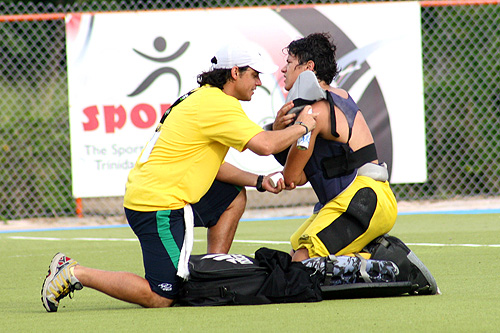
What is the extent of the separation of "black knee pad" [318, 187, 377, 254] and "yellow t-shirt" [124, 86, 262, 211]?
0.79 metres

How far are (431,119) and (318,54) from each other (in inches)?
248

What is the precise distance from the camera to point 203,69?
10.4 metres

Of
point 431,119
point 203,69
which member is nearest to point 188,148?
point 203,69

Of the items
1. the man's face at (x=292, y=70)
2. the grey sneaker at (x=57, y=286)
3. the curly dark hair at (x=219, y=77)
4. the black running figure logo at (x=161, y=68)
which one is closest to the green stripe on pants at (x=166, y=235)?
the grey sneaker at (x=57, y=286)

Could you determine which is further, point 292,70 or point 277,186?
point 292,70

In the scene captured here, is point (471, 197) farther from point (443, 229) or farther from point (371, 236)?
point (371, 236)

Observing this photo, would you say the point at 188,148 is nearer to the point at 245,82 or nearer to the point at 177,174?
the point at 177,174

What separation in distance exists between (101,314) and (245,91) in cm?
155

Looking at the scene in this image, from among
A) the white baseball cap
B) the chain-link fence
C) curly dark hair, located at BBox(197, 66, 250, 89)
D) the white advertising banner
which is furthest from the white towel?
the chain-link fence

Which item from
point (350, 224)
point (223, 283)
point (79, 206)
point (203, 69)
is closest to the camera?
point (223, 283)

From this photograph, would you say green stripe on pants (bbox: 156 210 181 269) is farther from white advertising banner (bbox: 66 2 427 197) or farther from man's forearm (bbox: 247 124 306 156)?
white advertising banner (bbox: 66 2 427 197)

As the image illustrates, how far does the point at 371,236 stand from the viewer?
5074mm

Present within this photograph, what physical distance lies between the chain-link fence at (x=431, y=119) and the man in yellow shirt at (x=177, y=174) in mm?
6148

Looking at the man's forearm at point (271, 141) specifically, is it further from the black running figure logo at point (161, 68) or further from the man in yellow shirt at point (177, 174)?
the black running figure logo at point (161, 68)
